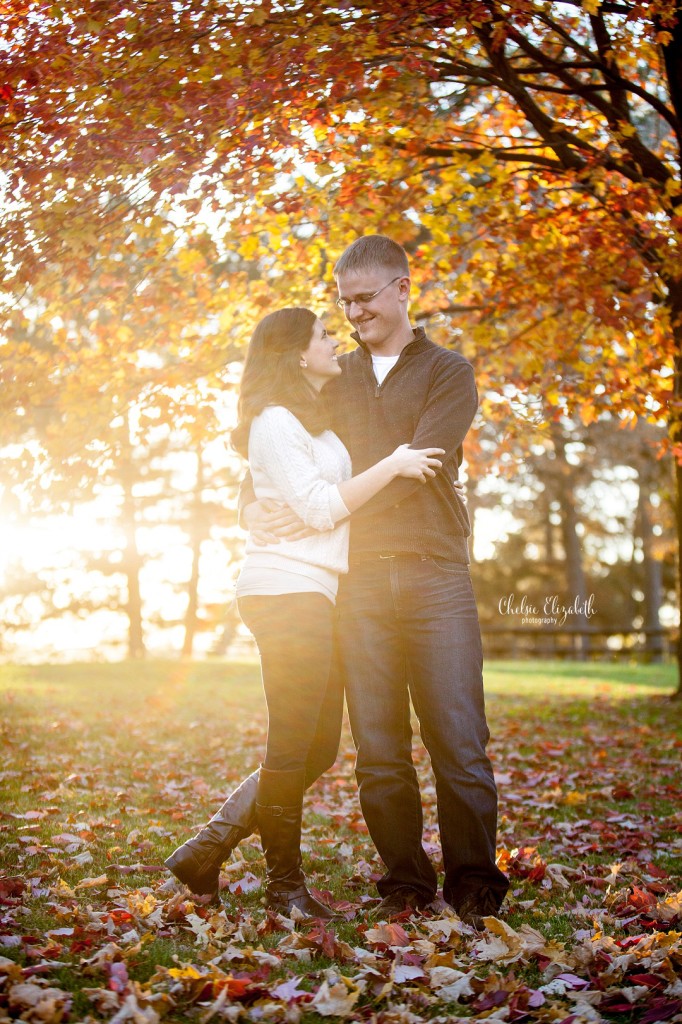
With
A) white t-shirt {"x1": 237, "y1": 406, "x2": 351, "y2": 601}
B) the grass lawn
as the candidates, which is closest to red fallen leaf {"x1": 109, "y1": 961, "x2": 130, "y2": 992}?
the grass lawn

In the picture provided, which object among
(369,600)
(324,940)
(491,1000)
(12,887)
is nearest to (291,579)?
(369,600)

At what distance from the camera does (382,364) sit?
157 inches

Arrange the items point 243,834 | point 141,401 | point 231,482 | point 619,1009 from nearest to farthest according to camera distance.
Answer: point 619,1009 → point 243,834 → point 141,401 → point 231,482

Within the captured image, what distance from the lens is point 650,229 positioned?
727cm

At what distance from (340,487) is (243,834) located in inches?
60.3

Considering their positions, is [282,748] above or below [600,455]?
below

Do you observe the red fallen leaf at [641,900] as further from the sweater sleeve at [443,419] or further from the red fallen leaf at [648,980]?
the sweater sleeve at [443,419]

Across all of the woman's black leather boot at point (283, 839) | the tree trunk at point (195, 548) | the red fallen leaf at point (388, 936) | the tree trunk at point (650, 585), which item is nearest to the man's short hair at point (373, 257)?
the woman's black leather boot at point (283, 839)

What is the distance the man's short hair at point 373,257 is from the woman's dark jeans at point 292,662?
1357 millimetres

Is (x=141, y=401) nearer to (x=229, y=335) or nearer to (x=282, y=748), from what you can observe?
(x=229, y=335)

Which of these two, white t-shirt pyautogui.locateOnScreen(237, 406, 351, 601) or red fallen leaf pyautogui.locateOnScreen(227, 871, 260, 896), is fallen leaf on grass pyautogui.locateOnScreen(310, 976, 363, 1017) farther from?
white t-shirt pyautogui.locateOnScreen(237, 406, 351, 601)

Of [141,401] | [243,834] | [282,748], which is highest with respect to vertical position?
[141,401]

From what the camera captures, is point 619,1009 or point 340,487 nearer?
point 619,1009

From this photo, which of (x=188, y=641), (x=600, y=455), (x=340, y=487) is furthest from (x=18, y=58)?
(x=600, y=455)
